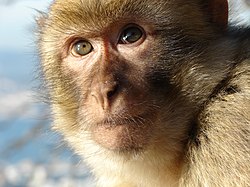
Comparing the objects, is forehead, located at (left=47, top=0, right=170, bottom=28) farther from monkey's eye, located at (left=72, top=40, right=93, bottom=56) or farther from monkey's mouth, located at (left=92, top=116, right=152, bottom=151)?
monkey's mouth, located at (left=92, top=116, right=152, bottom=151)

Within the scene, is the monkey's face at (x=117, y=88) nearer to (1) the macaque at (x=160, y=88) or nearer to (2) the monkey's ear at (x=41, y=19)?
(1) the macaque at (x=160, y=88)

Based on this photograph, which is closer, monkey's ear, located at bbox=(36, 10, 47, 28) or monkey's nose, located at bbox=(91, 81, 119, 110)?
monkey's nose, located at bbox=(91, 81, 119, 110)

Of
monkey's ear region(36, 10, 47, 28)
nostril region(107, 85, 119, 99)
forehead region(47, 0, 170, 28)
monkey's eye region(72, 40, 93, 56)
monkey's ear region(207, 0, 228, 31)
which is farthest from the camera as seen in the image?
monkey's ear region(36, 10, 47, 28)

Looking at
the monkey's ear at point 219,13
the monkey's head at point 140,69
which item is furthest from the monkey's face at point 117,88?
the monkey's ear at point 219,13

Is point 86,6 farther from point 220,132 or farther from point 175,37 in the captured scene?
point 220,132

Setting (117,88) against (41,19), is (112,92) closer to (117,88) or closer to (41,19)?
(117,88)

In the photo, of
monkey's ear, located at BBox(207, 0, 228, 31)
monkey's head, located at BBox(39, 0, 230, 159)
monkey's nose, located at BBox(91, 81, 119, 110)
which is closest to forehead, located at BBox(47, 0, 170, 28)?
monkey's head, located at BBox(39, 0, 230, 159)

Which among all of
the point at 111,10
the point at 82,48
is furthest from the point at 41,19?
the point at 111,10

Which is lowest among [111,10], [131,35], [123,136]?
[123,136]
